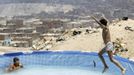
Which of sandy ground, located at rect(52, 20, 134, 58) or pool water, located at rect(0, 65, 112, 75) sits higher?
sandy ground, located at rect(52, 20, 134, 58)

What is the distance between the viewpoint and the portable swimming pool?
9777mm

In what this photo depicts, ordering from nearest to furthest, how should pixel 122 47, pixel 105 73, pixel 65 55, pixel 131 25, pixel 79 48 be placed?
pixel 105 73 < pixel 65 55 < pixel 122 47 < pixel 79 48 < pixel 131 25

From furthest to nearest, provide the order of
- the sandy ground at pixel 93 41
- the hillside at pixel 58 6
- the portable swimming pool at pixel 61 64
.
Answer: the hillside at pixel 58 6 < the sandy ground at pixel 93 41 < the portable swimming pool at pixel 61 64

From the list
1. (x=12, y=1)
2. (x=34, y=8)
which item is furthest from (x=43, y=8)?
(x=12, y=1)

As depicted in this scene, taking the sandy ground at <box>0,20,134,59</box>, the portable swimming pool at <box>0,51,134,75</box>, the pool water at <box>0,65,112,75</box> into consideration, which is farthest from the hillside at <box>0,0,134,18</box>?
the pool water at <box>0,65,112,75</box>

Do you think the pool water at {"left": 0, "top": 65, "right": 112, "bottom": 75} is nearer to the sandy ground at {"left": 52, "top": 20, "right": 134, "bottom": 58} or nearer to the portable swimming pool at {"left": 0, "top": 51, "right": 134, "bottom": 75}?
the portable swimming pool at {"left": 0, "top": 51, "right": 134, "bottom": 75}

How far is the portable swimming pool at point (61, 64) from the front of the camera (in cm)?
978

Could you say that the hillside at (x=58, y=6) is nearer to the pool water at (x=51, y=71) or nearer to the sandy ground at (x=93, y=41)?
the sandy ground at (x=93, y=41)

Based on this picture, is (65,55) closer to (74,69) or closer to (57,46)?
(74,69)

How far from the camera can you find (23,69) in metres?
10.3

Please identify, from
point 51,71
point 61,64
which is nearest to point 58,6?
point 61,64

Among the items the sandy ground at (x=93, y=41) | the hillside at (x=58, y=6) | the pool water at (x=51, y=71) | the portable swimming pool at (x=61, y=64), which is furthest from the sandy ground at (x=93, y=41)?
the hillside at (x=58, y=6)

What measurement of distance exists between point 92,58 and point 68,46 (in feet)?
12.5

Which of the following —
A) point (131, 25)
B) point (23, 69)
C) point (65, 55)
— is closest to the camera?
point (23, 69)
